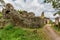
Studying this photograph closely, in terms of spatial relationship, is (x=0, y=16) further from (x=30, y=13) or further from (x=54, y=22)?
(x=54, y=22)

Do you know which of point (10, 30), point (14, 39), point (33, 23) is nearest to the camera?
point (14, 39)

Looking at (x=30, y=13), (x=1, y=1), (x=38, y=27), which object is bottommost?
(x=38, y=27)

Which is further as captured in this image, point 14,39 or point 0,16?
point 0,16

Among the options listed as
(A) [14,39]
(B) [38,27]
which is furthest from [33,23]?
(A) [14,39]

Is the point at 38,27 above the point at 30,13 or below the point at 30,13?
below

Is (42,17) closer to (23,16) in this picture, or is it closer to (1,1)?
(23,16)

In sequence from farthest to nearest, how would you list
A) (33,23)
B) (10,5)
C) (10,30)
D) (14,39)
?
(10,5) → (33,23) → (10,30) → (14,39)

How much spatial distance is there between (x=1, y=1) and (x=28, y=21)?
2402 millimetres

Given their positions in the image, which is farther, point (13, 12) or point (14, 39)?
point (13, 12)

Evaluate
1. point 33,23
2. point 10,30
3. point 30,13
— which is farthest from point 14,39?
point 30,13

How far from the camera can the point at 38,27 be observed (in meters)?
13.7

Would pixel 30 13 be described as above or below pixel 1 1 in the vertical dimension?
below

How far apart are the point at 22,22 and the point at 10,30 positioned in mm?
2070

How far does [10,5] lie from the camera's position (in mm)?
14539
